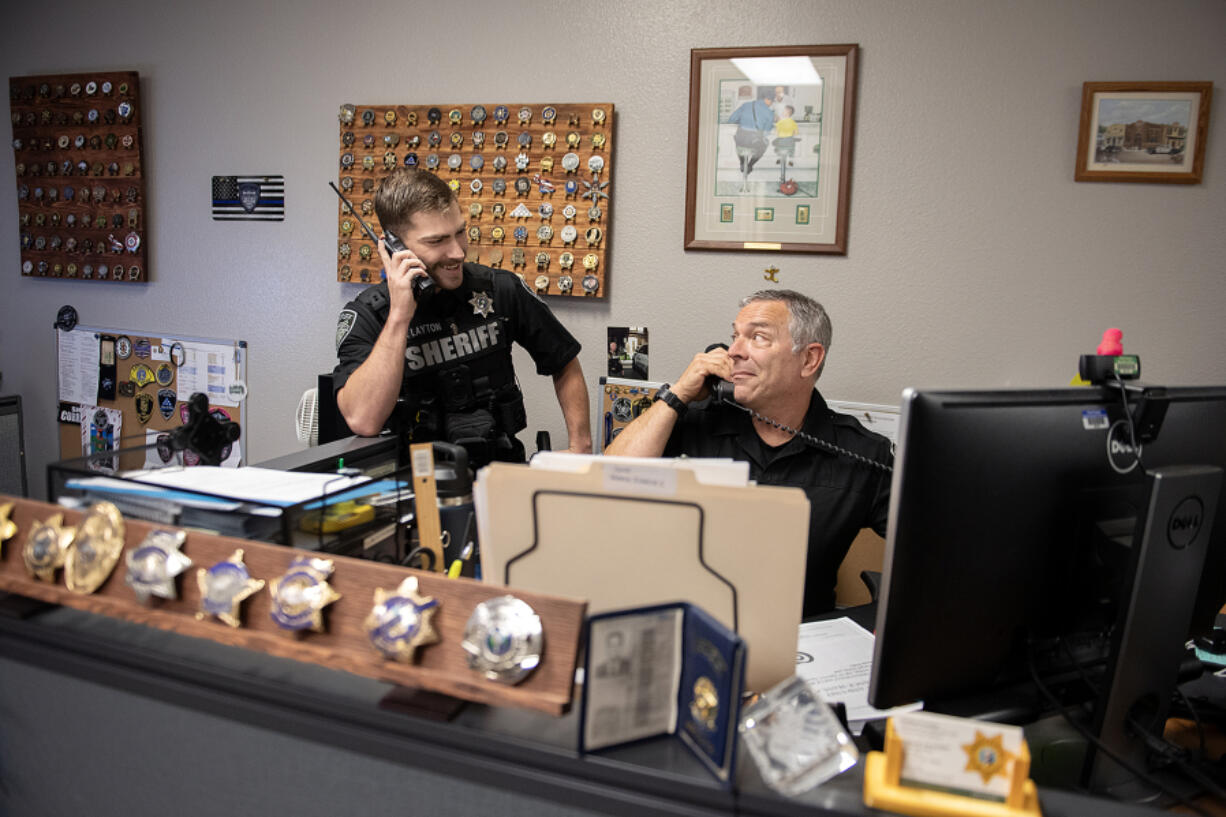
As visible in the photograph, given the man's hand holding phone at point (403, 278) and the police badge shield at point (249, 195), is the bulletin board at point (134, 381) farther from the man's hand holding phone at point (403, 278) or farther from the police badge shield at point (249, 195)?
the man's hand holding phone at point (403, 278)

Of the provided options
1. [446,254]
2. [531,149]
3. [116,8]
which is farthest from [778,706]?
[116,8]

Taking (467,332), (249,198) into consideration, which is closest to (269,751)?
(467,332)

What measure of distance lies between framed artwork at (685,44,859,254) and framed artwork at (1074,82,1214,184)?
2.24 feet

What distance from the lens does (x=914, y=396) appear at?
0.82 m

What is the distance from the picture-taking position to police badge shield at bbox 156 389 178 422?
3.37 meters

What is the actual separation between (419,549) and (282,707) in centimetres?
32

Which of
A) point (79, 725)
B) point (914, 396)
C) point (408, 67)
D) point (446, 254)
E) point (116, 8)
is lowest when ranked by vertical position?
point (79, 725)

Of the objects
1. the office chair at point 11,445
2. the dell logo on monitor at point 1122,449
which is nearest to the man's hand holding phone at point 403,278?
the dell logo on monitor at point 1122,449

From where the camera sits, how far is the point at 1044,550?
0.92 metres

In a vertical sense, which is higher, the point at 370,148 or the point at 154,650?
the point at 370,148

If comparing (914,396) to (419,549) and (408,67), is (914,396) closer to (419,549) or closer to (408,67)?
(419,549)

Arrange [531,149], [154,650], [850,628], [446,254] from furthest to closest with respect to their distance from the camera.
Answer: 1. [531,149]
2. [446,254]
3. [850,628]
4. [154,650]

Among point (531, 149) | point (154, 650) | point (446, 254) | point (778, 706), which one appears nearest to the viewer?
point (778, 706)

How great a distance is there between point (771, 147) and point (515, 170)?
2.95ft
